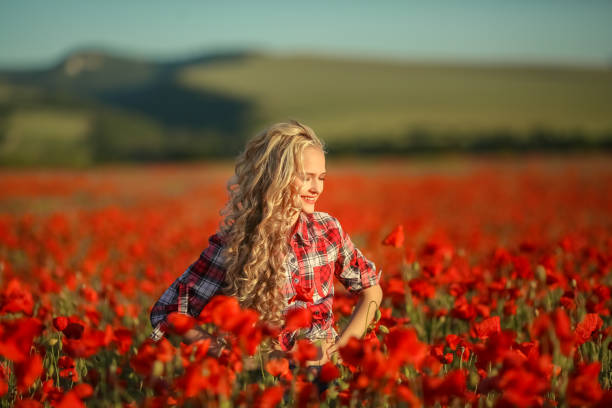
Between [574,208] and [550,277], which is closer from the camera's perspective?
[550,277]

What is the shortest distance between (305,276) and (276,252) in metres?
0.18

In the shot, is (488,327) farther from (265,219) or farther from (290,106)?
(290,106)

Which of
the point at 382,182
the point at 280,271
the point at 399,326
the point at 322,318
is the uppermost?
the point at 280,271

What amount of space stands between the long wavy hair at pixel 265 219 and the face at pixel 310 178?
0.8 inches

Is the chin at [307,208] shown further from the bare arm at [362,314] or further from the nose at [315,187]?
the bare arm at [362,314]

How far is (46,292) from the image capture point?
2.74m

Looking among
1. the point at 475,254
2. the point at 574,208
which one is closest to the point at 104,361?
the point at 475,254

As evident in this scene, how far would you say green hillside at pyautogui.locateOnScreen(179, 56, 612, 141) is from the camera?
2691 centimetres

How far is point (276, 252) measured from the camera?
1.73m

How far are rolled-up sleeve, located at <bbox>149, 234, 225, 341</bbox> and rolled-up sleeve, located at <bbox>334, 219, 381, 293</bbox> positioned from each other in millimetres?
461

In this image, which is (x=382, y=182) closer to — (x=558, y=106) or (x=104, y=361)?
(x=104, y=361)

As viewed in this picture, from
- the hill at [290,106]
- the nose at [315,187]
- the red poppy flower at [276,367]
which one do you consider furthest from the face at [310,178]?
the hill at [290,106]

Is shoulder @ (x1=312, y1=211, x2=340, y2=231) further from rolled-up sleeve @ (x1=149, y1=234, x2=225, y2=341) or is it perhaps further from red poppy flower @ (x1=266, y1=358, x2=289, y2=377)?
red poppy flower @ (x1=266, y1=358, x2=289, y2=377)

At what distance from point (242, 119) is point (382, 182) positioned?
26.7 metres
